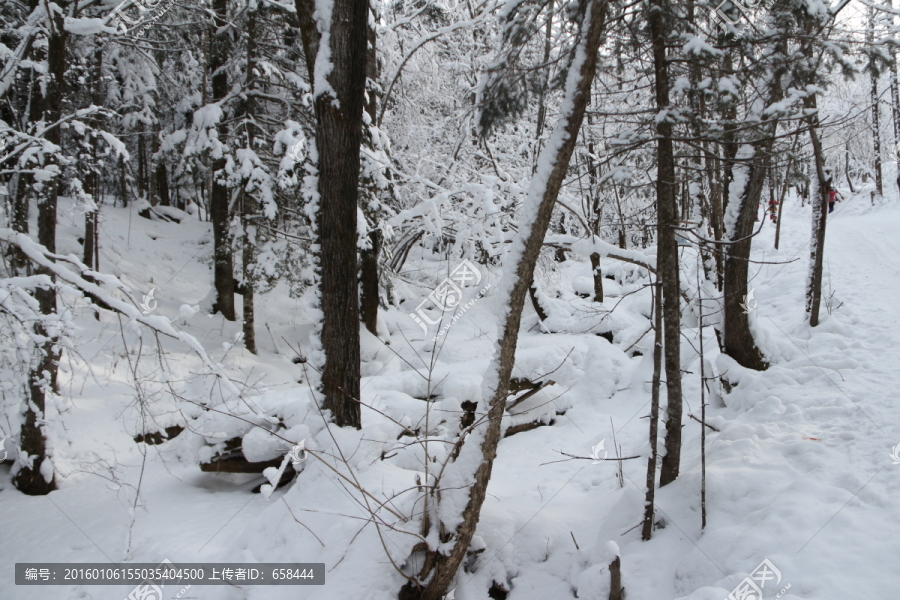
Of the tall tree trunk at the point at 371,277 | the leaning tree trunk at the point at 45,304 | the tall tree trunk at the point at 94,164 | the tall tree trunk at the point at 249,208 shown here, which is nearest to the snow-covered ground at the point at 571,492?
the leaning tree trunk at the point at 45,304

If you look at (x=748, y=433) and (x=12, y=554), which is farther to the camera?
(x=748, y=433)

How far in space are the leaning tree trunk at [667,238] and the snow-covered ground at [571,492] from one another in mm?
583

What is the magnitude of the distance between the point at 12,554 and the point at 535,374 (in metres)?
6.79

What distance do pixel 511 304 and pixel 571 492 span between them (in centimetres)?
309

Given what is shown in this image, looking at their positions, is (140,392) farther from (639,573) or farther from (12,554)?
(639,573)

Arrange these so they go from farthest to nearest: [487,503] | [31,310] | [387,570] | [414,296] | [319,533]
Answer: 1. [414,296]
2. [487,503]
3. [31,310]
4. [319,533]
5. [387,570]

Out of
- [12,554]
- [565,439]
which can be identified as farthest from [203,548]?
[565,439]

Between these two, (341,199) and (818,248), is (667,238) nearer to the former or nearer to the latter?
(341,199)

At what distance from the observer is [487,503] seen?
16.0 ft

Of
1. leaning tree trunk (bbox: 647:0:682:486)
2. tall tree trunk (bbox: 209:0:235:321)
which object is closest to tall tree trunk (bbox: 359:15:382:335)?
tall tree trunk (bbox: 209:0:235:321)

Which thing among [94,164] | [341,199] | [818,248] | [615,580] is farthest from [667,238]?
[94,164]

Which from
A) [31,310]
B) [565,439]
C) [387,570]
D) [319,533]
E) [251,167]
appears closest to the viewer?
[387,570]

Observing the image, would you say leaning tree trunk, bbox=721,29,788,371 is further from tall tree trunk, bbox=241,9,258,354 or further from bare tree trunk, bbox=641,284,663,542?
tall tree trunk, bbox=241,9,258,354

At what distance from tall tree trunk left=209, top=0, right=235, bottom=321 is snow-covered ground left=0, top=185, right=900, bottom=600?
2.66 m
